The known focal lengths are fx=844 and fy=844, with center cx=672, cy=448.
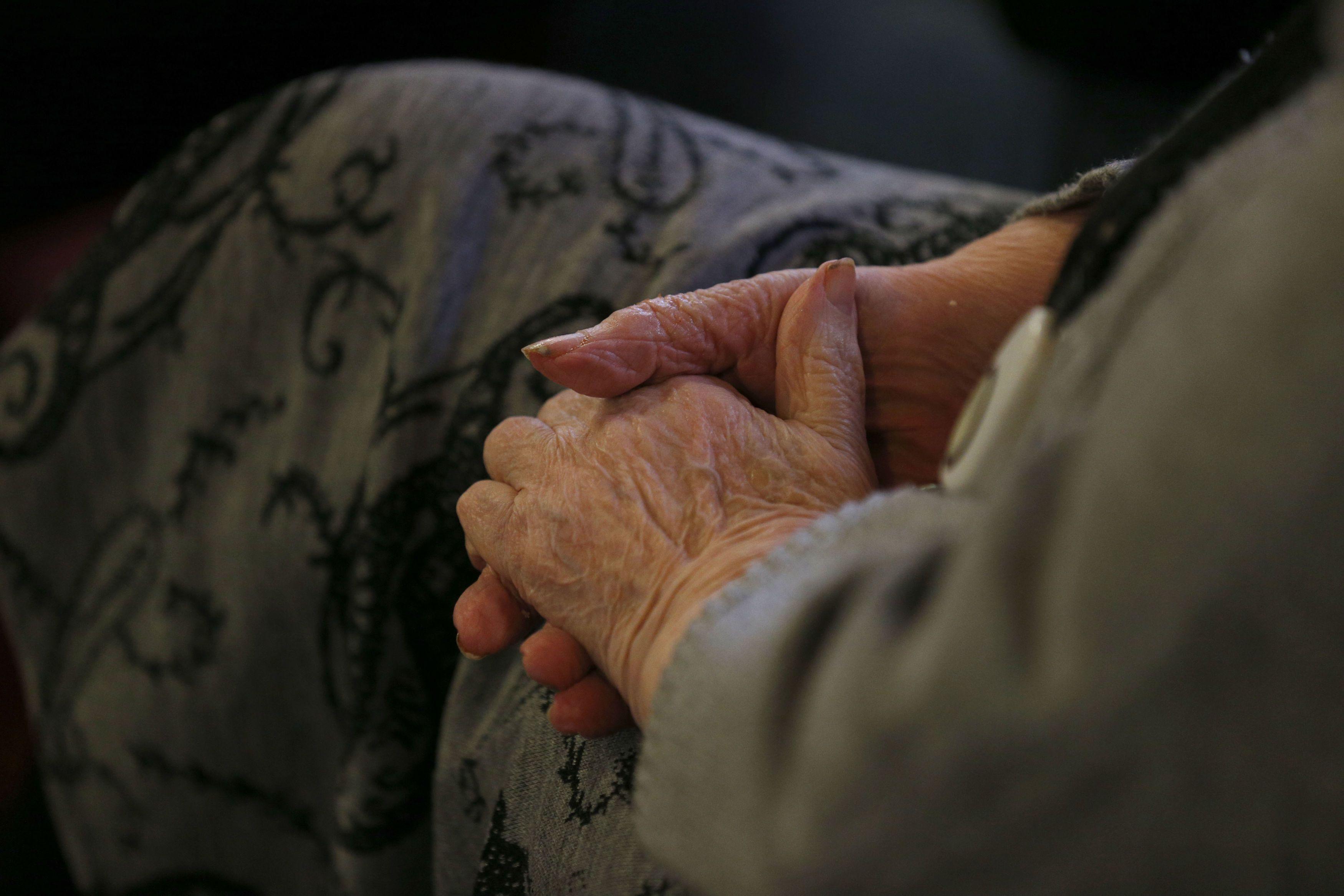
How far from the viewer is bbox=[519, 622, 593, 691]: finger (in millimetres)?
483

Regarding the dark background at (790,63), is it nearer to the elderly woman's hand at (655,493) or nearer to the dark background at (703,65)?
the dark background at (703,65)

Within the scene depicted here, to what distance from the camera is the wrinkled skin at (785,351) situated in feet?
1.59

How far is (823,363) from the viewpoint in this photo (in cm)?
51

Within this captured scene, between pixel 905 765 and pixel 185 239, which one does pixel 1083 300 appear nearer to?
pixel 905 765

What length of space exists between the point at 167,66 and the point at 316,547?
0.90m

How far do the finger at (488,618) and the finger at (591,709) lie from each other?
6 cm

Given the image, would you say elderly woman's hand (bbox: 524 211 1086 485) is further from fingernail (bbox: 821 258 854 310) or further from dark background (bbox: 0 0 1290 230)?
dark background (bbox: 0 0 1290 230)

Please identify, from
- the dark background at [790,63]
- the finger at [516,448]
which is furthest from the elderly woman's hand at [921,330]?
the dark background at [790,63]

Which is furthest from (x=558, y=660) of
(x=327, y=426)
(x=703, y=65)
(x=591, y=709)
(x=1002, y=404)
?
(x=703, y=65)

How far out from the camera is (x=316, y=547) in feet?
2.37

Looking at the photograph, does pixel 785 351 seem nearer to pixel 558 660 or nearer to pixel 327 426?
pixel 558 660

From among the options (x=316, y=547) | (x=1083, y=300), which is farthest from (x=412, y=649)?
(x=1083, y=300)

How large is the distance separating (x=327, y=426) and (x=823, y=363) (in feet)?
1.52

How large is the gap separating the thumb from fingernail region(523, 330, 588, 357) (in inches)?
5.2
